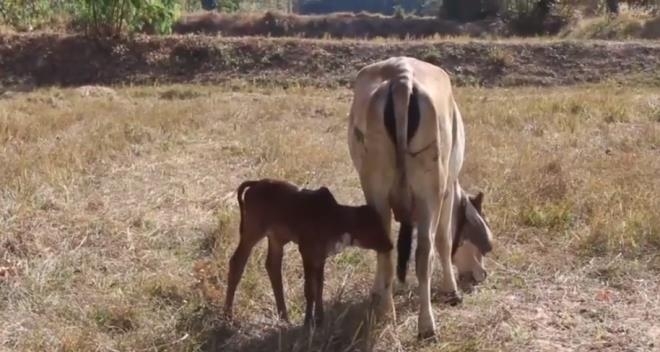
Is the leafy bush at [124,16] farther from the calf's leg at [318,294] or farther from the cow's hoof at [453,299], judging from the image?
the calf's leg at [318,294]

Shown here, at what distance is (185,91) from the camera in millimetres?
16875

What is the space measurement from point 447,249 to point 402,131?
115cm

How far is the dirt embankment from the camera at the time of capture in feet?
63.5

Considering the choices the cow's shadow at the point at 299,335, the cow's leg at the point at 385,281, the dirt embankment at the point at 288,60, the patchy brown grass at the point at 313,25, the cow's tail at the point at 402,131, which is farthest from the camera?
the patchy brown grass at the point at 313,25

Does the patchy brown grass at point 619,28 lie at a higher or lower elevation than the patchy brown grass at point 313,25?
higher

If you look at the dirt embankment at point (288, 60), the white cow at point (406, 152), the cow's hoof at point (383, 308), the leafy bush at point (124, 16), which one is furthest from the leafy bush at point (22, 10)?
the cow's hoof at point (383, 308)

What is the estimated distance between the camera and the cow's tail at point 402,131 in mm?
4438

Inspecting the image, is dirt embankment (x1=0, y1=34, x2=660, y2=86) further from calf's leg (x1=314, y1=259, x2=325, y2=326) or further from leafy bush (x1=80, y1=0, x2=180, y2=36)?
calf's leg (x1=314, y1=259, x2=325, y2=326)

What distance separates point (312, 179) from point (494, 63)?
12.8 metres

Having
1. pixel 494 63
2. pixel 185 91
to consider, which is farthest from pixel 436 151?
pixel 494 63

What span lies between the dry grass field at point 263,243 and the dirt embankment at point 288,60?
8792 mm

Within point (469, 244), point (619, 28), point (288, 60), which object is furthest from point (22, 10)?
point (619, 28)

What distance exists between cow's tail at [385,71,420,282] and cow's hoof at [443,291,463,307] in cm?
68

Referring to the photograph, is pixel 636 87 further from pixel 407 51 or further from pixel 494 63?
pixel 407 51
